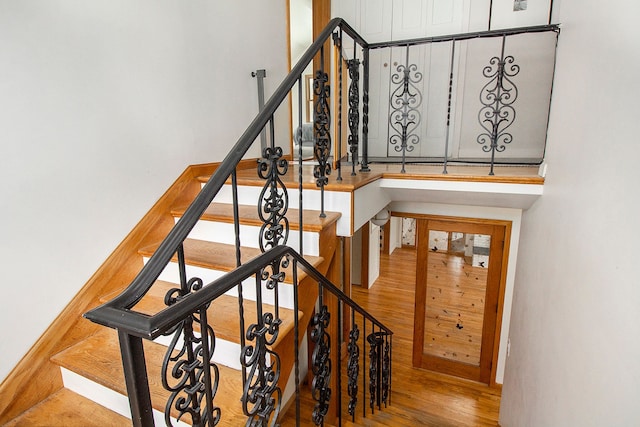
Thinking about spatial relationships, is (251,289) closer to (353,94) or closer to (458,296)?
(353,94)

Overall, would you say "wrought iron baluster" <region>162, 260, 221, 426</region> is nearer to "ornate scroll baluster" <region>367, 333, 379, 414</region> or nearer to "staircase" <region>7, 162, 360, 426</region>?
"staircase" <region>7, 162, 360, 426</region>

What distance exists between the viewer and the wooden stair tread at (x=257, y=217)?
77.0 inches

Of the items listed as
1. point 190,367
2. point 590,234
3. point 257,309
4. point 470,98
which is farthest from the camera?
point 470,98

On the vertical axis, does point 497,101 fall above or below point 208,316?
above

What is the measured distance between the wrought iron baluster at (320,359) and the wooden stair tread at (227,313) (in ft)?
0.42

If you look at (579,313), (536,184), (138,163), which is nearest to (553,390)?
(579,313)

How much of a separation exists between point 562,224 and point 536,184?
76 cm

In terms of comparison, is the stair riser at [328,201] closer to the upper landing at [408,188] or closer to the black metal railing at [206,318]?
the upper landing at [408,188]

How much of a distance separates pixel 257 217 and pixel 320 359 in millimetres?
905

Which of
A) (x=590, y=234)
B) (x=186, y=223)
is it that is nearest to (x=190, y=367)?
(x=186, y=223)

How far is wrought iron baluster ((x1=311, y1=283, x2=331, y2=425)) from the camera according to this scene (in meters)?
1.53

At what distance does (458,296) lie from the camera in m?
4.88

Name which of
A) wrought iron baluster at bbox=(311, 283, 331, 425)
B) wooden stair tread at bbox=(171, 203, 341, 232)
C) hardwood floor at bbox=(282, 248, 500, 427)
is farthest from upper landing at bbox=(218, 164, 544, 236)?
hardwood floor at bbox=(282, 248, 500, 427)

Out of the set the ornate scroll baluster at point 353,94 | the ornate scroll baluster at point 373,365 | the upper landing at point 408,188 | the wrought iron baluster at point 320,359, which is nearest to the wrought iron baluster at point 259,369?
the wrought iron baluster at point 320,359
